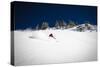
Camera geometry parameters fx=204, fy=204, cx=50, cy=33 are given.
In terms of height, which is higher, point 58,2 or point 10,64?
point 58,2

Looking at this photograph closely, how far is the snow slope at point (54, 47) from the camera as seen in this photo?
2523 mm

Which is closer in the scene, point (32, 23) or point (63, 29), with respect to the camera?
point (32, 23)

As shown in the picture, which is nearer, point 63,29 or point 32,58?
point 32,58

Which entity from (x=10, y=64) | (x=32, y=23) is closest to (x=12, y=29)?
(x=32, y=23)

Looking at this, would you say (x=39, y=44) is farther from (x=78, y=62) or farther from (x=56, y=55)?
(x=78, y=62)

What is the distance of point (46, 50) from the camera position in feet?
8.73

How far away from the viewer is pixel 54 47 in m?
2.71

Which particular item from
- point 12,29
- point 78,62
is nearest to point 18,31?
point 12,29

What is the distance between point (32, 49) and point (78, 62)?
Answer: 2.27 ft

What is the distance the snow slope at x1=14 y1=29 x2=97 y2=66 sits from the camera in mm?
2523
